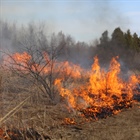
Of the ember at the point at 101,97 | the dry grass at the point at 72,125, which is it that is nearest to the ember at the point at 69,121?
the dry grass at the point at 72,125

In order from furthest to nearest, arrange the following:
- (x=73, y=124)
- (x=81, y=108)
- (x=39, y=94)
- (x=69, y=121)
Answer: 1. (x=39, y=94)
2. (x=81, y=108)
3. (x=69, y=121)
4. (x=73, y=124)

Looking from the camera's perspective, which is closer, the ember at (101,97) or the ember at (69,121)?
the ember at (69,121)

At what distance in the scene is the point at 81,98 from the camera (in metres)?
10.4

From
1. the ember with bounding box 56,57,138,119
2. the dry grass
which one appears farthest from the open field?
the ember with bounding box 56,57,138,119

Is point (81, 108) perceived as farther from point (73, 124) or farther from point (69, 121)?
point (73, 124)

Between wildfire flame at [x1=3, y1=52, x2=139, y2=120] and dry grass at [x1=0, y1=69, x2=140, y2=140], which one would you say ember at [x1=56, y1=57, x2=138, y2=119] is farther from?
dry grass at [x1=0, y1=69, x2=140, y2=140]

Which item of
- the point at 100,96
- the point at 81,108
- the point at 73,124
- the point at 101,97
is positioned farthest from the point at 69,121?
the point at 100,96

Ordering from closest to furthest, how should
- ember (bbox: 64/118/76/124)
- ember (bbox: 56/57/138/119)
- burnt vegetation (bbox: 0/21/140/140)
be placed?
burnt vegetation (bbox: 0/21/140/140)
ember (bbox: 64/118/76/124)
ember (bbox: 56/57/138/119)

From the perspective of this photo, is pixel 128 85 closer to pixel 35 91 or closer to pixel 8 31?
pixel 35 91

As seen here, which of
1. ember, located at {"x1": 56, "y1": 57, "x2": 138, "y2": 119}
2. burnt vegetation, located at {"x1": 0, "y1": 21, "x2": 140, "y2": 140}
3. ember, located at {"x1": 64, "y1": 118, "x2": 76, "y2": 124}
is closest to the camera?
burnt vegetation, located at {"x1": 0, "y1": 21, "x2": 140, "y2": 140}

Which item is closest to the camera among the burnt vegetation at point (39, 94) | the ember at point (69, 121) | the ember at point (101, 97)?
the burnt vegetation at point (39, 94)

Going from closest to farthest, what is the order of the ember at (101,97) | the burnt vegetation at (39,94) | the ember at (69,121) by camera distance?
1. the burnt vegetation at (39,94)
2. the ember at (69,121)
3. the ember at (101,97)

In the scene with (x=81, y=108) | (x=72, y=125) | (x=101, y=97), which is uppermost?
(x=101, y=97)

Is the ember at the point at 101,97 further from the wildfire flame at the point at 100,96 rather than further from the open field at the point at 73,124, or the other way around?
the open field at the point at 73,124
